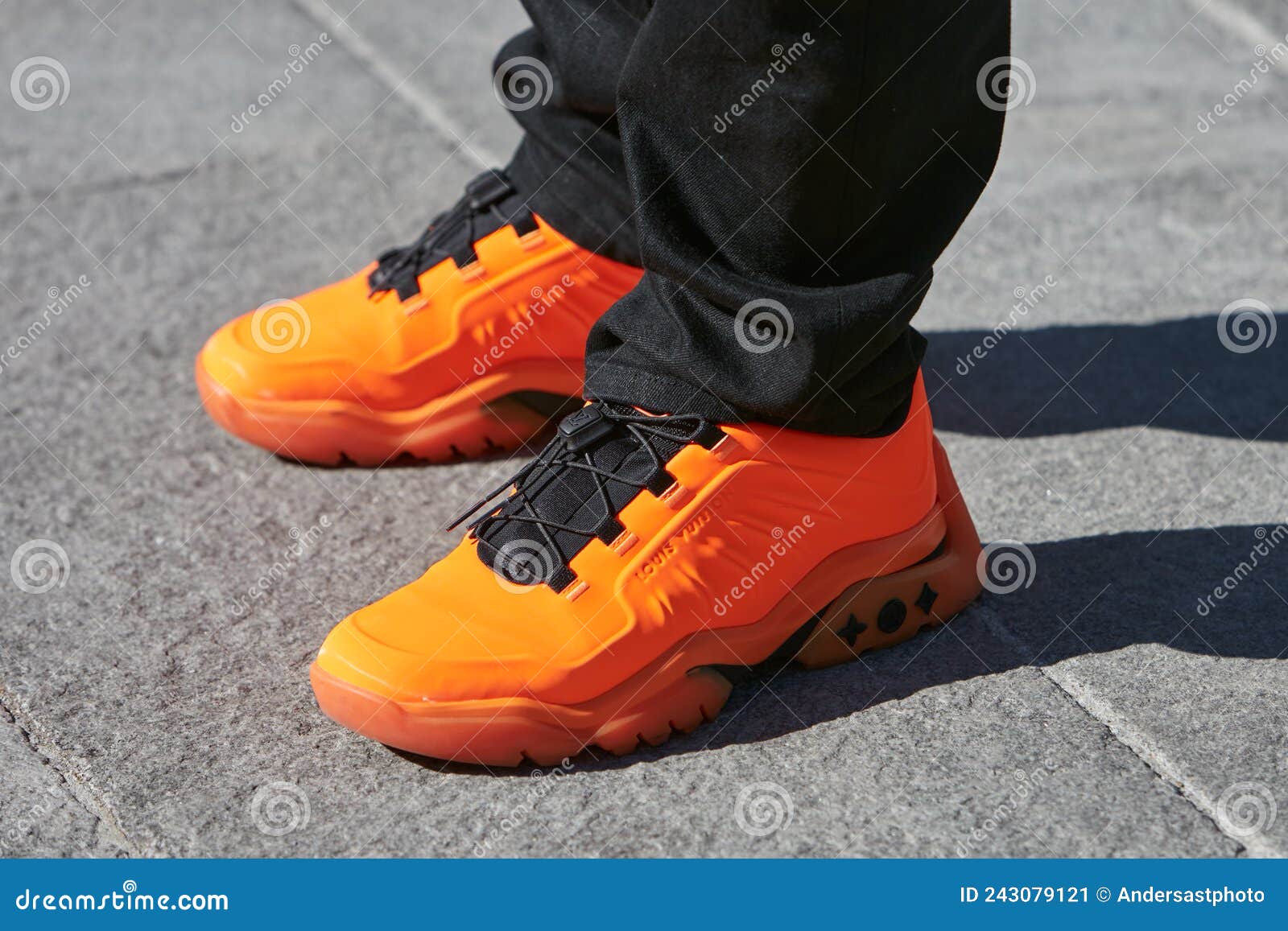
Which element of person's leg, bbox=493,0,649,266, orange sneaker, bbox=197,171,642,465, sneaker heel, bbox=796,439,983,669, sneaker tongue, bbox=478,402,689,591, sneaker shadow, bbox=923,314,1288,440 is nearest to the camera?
sneaker tongue, bbox=478,402,689,591

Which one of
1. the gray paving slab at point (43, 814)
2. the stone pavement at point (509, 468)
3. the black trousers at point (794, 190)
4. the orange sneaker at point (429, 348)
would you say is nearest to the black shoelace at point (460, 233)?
the orange sneaker at point (429, 348)

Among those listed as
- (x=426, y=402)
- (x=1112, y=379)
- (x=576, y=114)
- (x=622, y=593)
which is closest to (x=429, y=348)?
(x=426, y=402)

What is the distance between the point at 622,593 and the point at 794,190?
0.50m

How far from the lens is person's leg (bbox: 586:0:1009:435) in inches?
56.2

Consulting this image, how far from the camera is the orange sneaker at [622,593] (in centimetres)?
150

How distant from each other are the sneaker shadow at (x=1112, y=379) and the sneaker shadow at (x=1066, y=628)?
34cm

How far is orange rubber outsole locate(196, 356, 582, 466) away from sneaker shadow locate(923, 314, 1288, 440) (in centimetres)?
72

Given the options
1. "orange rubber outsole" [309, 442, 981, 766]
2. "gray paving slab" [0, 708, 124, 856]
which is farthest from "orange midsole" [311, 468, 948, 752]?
"gray paving slab" [0, 708, 124, 856]

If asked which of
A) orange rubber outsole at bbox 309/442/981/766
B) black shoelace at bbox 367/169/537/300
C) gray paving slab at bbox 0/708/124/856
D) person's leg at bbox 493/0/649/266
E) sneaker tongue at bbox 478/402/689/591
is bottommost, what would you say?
gray paving slab at bbox 0/708/124/856

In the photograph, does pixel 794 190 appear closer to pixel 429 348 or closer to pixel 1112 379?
pixel 429 348

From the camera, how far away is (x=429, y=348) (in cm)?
211

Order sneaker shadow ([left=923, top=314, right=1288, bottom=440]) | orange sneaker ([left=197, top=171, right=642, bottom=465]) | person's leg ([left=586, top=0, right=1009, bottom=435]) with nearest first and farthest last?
person's leg ([left=586, top=0, right=1009, bottom=435])
orange sneaker ([left=197, top=171, right=642, bottom=465])
sneaker shadow ([left=923, top=314, right=1288, bottom=440])

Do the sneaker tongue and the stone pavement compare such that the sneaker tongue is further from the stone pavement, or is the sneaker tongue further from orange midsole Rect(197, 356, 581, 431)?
orange midsole Rect(197, 356, 581, 431)

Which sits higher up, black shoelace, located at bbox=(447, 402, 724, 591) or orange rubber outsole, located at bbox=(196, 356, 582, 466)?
black shoelace, located at bbox=(447, 402, 724, 591)
